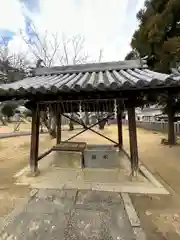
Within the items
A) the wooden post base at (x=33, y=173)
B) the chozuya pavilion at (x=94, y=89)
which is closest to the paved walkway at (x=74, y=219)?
the wooden post base at (x=33, y=173)

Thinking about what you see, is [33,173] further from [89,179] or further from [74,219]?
[74,219]

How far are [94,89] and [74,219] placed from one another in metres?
2.15

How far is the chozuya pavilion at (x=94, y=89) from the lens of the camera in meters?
3.47

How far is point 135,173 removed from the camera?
4.75 meters

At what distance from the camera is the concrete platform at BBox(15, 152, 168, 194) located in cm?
418

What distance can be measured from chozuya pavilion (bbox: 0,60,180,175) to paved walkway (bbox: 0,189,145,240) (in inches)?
61.6

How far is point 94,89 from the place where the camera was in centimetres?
351

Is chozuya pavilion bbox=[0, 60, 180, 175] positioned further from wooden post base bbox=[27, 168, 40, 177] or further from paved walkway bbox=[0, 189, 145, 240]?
paved walkway bbox=[0, 189, 145, 240]

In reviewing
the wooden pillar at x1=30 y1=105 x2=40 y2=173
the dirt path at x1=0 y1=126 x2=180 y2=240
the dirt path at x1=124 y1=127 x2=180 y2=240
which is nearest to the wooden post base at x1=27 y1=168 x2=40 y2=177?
the wooden pillar at x1=30 y1=105 x2=40 y2=173

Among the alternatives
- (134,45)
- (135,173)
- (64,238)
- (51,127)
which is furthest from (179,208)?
(51,127)

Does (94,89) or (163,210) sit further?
(94,89)

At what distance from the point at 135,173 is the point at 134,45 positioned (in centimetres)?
767

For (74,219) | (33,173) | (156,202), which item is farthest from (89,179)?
(74,219)

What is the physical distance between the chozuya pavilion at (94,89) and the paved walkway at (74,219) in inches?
61.6
